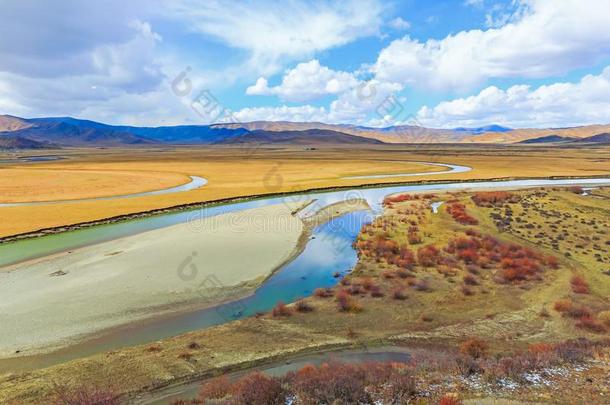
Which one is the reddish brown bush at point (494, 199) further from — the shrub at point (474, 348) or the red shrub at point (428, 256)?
the shrub at point (474, 348)

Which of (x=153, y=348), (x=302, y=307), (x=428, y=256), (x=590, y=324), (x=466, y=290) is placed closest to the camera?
(x=153, y=348)

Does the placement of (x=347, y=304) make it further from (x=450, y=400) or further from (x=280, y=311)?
(x=450, y=400)

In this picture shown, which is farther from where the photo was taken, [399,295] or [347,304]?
[399,295]

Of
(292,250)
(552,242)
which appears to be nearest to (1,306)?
(292,250)

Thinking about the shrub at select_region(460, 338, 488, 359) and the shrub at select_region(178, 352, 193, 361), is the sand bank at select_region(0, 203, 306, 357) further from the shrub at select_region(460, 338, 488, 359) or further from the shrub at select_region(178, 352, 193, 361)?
the shrub at select_region(460, 338, 488, 359)

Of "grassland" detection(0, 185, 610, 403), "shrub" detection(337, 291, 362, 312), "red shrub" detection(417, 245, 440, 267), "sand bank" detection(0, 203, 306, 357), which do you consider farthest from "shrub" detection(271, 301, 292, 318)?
"red shrub" detection(417, 245, 440, 267)

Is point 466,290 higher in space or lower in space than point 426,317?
higher

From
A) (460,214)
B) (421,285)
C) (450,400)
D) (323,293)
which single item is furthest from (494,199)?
(450,400)
